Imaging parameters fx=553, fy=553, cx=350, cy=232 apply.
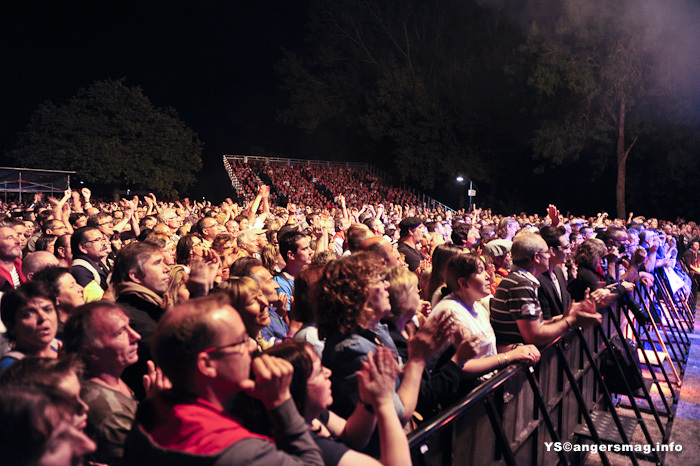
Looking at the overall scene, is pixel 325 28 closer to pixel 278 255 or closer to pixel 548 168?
pixel 548 168

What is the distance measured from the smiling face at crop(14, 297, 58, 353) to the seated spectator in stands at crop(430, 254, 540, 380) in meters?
2.04

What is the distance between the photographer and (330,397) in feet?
6.21

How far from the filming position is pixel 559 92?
25.8 m

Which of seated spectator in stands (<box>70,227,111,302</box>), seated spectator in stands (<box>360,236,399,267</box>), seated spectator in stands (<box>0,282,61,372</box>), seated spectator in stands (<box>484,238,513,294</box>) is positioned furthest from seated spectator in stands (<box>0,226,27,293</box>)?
seated spectator in stands (<box>484,238,513,294</box>)

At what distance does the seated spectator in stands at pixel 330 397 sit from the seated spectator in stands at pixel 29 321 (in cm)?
136

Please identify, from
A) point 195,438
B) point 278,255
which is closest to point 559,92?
point 278,255

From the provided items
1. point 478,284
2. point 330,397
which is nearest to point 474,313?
point 478,284

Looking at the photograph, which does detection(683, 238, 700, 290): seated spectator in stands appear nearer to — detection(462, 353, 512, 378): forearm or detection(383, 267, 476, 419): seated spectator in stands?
detection(462, 353, 512, 378): forearm

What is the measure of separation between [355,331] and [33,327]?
1524 millimetres

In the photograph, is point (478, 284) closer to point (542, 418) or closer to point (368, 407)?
point (542, 418)

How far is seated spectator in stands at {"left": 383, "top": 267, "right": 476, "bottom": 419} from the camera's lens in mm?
2674

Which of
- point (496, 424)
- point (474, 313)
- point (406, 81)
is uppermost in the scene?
point (406, 81)

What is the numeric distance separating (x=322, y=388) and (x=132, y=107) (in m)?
35.7

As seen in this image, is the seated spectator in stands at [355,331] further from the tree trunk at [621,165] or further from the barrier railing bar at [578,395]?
the tree trunk at [621,165]
